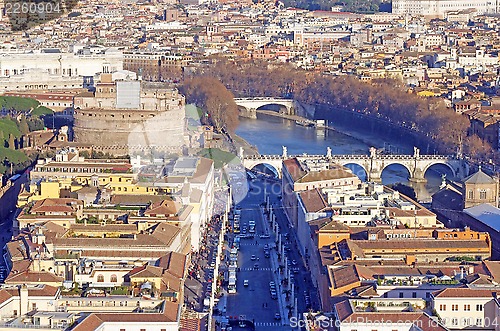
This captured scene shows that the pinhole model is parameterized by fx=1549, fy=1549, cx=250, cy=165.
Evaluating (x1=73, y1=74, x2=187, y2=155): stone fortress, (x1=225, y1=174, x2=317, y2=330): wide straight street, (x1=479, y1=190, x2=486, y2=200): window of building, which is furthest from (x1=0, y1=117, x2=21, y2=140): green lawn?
(x1=479, y1=190, x2=486, y2=200): window of building

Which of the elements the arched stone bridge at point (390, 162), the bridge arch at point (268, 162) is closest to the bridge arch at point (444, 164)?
the arched stone bridge at point (390, 162)

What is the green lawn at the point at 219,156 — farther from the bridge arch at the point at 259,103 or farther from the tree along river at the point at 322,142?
the bridge arch at the point at 259,103

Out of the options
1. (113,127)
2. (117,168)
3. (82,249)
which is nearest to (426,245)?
(82,249)

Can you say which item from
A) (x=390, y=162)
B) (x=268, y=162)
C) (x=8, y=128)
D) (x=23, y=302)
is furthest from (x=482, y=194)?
(x=8, y=128)

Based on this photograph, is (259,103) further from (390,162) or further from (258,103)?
(390,162)

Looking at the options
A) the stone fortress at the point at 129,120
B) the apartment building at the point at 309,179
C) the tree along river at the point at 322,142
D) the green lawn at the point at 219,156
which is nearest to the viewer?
the apartment building at the point at 309,179
